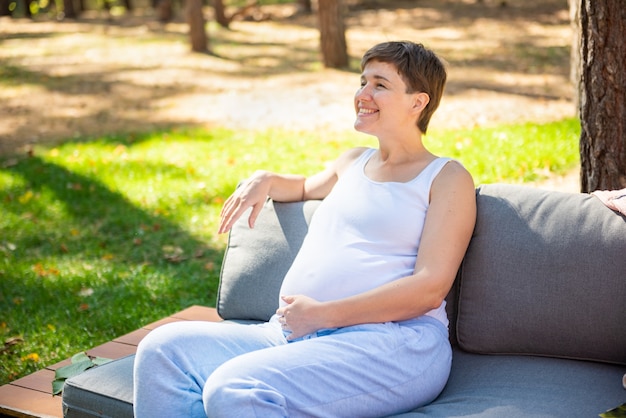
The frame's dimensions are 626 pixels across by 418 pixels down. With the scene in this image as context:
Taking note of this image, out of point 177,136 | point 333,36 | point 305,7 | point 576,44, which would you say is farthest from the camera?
point 305,7

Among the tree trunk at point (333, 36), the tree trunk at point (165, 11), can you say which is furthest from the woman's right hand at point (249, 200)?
the tree trunk at point (165, 11)

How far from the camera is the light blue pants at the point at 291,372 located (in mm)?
2521

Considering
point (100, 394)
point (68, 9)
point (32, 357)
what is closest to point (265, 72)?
point (32, 357)

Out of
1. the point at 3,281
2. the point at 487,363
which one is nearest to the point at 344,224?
the point at 487,363

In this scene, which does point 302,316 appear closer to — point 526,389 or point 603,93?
point 526,389

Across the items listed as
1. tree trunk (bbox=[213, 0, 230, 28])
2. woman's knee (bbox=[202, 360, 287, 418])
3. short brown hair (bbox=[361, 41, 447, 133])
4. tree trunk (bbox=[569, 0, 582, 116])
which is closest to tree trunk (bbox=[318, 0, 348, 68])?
tree trunk (bbox=[569, 0, 582, 116])

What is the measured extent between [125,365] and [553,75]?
8.84 m

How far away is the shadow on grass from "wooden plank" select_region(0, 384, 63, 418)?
1.00 meters

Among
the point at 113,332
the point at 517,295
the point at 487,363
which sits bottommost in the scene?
the point at 113,332

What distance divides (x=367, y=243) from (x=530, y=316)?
2.21ft

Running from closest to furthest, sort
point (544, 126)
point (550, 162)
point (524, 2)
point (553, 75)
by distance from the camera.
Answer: point (550, 162) < point (544, 126) < point (553, 75) < point (524, 2)

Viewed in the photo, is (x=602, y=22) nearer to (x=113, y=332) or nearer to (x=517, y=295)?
(x=517, y=295)

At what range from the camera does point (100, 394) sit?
2.99m

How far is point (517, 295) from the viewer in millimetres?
3074
